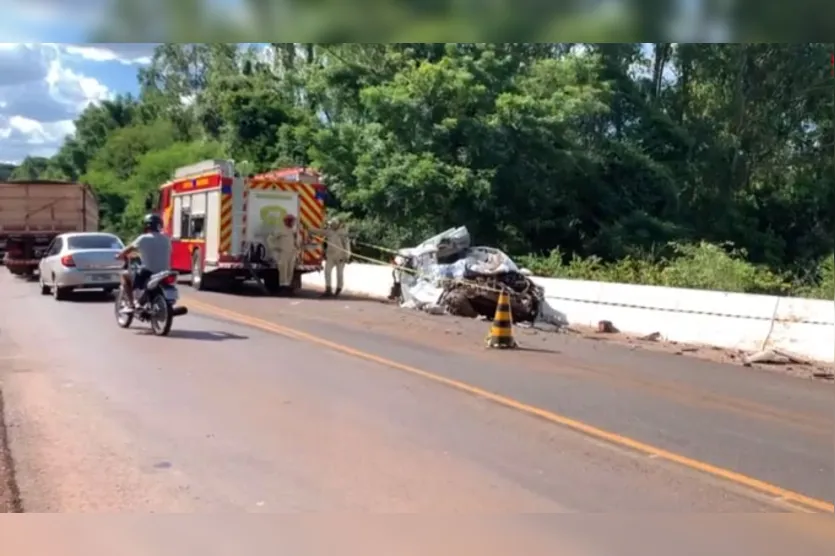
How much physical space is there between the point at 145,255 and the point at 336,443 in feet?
6.02

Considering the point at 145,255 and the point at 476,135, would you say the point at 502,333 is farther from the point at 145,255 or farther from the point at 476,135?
the point at 145,255

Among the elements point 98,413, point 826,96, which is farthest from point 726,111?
point 98,413

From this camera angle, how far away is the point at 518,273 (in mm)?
8508

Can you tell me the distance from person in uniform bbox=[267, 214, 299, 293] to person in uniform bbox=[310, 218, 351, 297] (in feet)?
0.79

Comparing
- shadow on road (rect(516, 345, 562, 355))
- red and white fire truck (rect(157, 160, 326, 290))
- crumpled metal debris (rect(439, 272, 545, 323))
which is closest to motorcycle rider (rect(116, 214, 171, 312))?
red and white fire truck (rect(157, 160, 326, 290))

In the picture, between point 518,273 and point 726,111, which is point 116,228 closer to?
point 518,273

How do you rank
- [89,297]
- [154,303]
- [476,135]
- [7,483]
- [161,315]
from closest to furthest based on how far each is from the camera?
1. [7,483]
2. [161,315]
3. [89,297]
4. [154,303]
5. [476,135]

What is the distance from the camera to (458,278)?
838cm

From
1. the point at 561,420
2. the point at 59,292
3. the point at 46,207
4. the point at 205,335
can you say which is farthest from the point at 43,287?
the point at 561,420

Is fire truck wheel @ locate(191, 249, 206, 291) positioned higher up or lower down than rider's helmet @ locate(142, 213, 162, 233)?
lower down

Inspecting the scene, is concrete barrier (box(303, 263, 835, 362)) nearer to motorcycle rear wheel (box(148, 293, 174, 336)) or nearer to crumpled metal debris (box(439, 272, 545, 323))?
crumpled metal debris (box(439, 272, 545, 323))

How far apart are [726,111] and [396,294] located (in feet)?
17.7

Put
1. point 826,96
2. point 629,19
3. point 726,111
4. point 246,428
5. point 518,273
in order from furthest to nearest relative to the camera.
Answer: point 726,111 < point 518,273 < point 826,96 < point 246,428 < point 629,19

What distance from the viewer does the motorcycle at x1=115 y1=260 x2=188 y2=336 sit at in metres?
6.75
